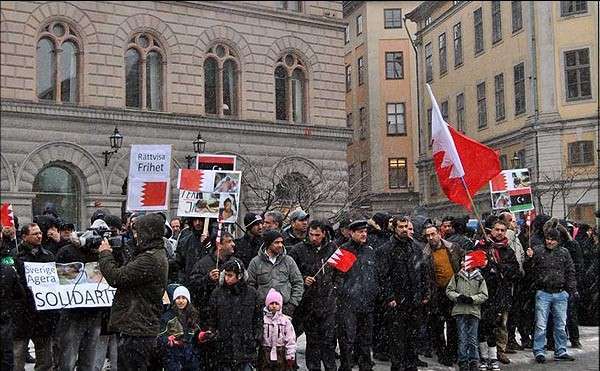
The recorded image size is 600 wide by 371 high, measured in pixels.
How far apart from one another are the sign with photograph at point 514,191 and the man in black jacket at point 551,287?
3.58m

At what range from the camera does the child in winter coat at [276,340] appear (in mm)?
8656

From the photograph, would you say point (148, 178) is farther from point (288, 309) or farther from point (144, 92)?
point (144, 92)

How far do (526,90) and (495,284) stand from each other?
8.85 m

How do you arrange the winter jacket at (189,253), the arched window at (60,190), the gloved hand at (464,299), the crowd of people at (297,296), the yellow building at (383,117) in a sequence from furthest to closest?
the yellow building at (383,117)
the arched window at (60,190)
the winter jacket at (189,253)
the gloved hand at (464,299)
the crowd of people at (297,296)

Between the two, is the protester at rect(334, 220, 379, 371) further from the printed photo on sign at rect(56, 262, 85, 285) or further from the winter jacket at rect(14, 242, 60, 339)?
the winter jacket at rect(14, 242, 60, 339)

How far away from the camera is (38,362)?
8.95 metres

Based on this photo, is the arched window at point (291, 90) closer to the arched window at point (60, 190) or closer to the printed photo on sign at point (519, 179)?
the arched window at point (60, 190)

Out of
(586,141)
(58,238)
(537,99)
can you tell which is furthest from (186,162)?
(58,238)

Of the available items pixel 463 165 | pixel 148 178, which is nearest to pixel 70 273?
pixel 148 178

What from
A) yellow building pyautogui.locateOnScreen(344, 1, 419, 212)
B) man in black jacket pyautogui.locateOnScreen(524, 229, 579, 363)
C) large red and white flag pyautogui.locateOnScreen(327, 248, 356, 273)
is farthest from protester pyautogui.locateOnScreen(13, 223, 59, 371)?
yellow building pyautogui.locateOnScreen(344, 1, 419, 212)

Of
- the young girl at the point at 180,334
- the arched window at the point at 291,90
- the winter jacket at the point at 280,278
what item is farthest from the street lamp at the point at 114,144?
the young girl at the point at 180,334

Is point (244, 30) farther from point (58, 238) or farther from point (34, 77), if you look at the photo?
point (58, 238)

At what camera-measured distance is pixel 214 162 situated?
10.9 m

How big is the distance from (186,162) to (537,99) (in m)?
10.2
